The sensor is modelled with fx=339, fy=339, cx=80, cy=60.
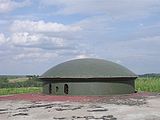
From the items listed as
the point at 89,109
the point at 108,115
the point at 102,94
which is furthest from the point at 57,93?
the point at 108,115

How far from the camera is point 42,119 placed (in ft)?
47.8

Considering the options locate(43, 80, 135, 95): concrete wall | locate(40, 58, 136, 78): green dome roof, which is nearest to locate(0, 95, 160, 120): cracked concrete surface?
locate(43, 80, 135, 95): concrete wall

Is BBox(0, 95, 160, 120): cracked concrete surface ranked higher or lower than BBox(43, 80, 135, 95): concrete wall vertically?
lower

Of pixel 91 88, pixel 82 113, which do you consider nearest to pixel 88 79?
pixel 91 88

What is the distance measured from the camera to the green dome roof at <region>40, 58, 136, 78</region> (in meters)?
26.2

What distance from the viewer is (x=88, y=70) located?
2666 centimetres

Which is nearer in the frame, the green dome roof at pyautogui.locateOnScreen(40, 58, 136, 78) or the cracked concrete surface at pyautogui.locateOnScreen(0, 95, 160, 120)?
the cracked concrete surface at pyautogui.locateOnScreen(0, 95, 160, 120)

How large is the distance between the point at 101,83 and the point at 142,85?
11.2 meters

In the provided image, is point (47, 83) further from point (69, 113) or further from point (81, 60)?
point (69, 113)

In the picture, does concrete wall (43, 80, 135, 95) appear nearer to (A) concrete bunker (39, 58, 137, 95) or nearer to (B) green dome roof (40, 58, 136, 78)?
(A) concrete bunker (39, 58, 137, 95)

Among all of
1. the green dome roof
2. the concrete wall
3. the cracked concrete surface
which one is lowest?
the cracked concrete surface

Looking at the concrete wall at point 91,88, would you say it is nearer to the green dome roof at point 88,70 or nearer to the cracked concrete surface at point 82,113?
the green dome roof at point 88,70

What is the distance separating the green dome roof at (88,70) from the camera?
26.2 m

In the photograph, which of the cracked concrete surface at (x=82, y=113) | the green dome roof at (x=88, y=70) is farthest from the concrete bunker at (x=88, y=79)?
the cracked concrete surface at (x=82, y=113)
